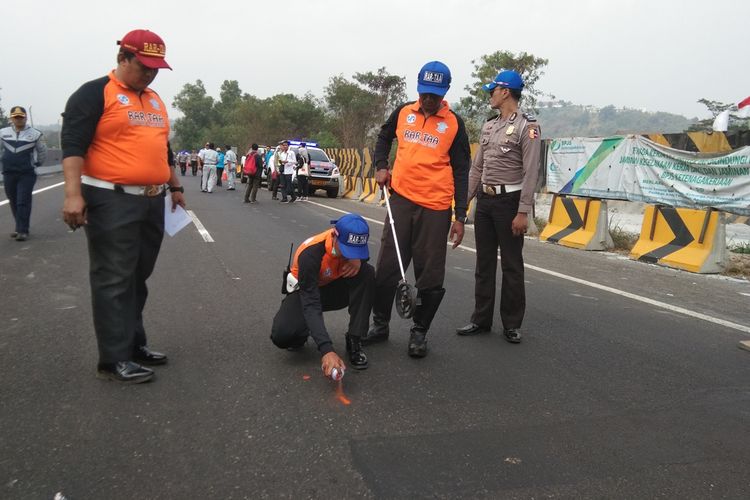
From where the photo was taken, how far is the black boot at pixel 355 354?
3.72 metres

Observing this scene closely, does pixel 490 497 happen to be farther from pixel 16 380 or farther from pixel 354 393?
pixel 16 380

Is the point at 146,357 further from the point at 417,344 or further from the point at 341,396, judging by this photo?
the point at 417,344

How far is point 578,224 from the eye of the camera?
34.1 ft

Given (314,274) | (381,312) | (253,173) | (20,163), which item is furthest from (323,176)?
(314,274)

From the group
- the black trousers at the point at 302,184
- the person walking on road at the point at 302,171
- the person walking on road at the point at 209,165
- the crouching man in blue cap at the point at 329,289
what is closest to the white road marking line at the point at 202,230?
the crouching man in blue cap at the point at 329,289

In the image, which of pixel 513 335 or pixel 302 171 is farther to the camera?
pixel 302 171

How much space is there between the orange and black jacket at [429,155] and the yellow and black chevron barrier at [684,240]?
17.8ft

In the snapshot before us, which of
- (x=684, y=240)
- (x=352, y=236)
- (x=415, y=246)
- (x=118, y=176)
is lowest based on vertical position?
(x=684, y=240)

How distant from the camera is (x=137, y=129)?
325 cm

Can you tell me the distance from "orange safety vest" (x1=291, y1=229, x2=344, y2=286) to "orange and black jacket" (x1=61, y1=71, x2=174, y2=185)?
0.95m

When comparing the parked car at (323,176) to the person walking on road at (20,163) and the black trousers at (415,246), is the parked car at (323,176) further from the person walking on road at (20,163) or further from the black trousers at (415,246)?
the black trousers at (415,246)

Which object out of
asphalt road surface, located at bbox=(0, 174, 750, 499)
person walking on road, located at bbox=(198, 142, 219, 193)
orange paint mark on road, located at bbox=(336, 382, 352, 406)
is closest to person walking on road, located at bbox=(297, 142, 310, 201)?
person walking on road, located at bbox=(198, 142, 219, 193)

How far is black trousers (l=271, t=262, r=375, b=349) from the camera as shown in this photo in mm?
3730

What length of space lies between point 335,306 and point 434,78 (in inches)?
65.5
